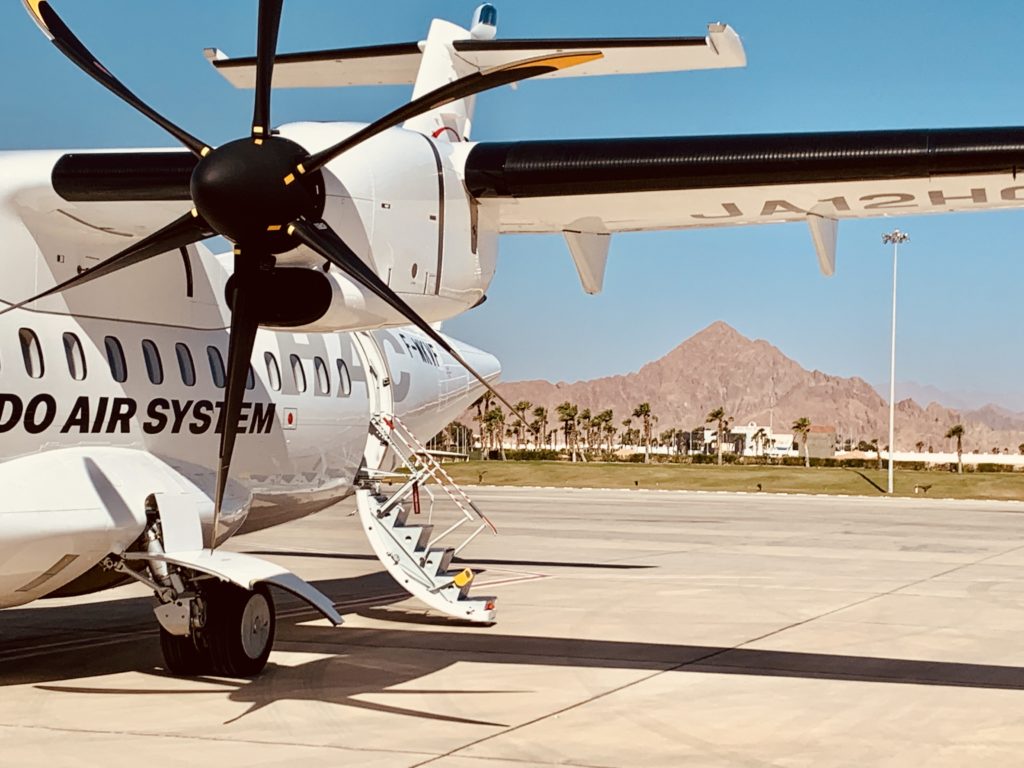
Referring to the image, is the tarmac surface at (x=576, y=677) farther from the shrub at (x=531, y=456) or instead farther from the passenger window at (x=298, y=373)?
the shrub at (x=531, y=456)

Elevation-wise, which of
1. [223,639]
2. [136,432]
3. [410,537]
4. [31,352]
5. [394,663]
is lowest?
[394,663]

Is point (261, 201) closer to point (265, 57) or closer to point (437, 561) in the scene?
point (265, 57)

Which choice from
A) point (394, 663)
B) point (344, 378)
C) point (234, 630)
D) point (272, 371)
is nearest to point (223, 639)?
point (234, 630)

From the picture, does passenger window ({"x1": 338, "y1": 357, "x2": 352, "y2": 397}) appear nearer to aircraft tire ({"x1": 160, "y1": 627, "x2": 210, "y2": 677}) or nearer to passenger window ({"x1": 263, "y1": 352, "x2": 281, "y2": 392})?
passenger window ({"x1": 263, "y1": 352, "x2": 281, "y2": 392})

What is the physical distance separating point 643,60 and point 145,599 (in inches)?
362

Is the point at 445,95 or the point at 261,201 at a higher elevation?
the point at 445,95

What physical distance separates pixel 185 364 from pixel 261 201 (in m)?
3.28

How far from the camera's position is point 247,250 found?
8930 millimetres

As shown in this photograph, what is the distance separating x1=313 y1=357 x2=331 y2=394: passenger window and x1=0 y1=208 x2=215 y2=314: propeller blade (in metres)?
4.26

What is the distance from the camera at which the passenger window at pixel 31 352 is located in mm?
9758

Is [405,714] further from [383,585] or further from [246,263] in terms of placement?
[383,585]

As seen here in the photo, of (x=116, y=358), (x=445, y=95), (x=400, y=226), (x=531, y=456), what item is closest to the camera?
(x=445, y=95)

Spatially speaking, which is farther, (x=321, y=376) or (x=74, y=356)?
(x=321, y=376)

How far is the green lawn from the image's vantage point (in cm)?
5769
